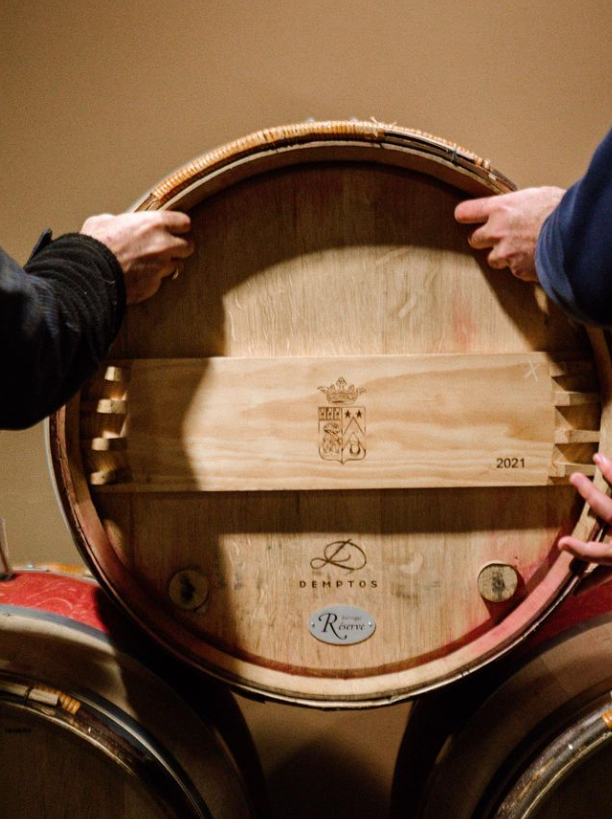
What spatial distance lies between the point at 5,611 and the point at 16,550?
33.5 inches

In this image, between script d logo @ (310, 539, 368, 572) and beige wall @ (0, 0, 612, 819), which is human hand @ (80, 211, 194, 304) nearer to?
script d logo @ (310, 539, 368, 572)

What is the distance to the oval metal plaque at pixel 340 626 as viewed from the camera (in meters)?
0.97

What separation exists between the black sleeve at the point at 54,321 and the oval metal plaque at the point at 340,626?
1.57 feet

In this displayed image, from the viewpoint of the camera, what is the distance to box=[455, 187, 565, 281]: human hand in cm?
87

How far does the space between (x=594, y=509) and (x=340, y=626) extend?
0.39m

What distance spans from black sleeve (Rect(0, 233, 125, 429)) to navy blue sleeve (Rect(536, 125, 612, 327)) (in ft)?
1.76

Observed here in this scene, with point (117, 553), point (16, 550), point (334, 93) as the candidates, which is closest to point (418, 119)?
point (334, 93)

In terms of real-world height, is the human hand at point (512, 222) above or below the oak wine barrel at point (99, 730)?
above

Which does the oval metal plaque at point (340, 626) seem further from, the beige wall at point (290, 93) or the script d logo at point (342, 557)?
the beige wall at point (290, 93)

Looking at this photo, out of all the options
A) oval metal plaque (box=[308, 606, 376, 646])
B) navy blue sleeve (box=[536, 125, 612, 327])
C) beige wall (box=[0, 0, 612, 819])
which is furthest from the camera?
beige wall (box=[0, 0, 612, 819])

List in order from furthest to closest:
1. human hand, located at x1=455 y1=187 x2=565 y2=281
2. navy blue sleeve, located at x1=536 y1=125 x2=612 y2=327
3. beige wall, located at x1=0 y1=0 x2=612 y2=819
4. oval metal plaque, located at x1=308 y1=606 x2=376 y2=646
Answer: beige wall, located at x1=0 y1=0 x2=612 y2=819
oval metal plaque, located at x1=308 y1=606 x2=376 y2=646
human hand, located at x1=455 y1=187 x2=565 y2=281
navy blue sleeve, located at x1=536 y1=125 x2=612 y2=327

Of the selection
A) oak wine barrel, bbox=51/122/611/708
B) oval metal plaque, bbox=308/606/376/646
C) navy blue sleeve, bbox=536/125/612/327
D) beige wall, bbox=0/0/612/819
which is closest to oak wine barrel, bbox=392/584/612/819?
oak wine barrel, bbox=51/122/611/708

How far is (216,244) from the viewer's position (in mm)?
941

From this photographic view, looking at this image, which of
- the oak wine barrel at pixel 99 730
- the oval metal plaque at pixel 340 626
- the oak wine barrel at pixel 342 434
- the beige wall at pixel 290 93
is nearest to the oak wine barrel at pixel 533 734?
the oak wine barrel at pixel 342 434
